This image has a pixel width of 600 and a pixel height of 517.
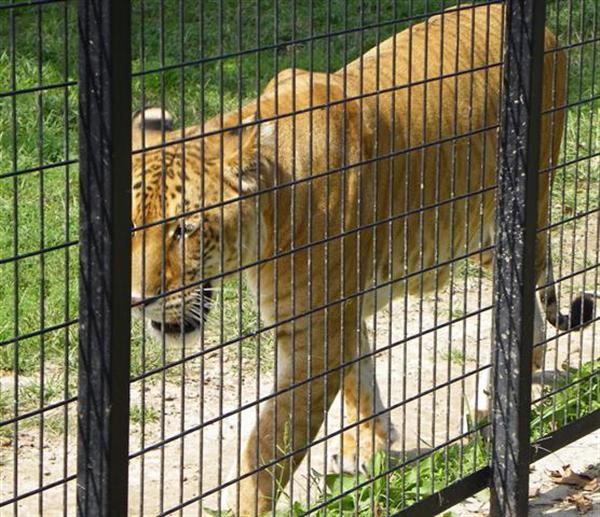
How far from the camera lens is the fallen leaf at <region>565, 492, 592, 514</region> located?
475cm

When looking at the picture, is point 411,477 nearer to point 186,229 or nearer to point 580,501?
point 580,501

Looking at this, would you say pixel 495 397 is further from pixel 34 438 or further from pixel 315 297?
pixel 34 438

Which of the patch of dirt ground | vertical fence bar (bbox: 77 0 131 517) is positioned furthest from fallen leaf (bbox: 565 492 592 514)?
vertical fence bar (bbox: 77 0 131 517)

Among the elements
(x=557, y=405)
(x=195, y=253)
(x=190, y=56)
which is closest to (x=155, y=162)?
(x=195, y=253)

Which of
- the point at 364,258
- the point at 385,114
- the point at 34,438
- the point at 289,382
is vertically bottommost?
the point at 34,438

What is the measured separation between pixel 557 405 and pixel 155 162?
5.92 feet

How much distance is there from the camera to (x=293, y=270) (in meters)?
Answer: 3.72

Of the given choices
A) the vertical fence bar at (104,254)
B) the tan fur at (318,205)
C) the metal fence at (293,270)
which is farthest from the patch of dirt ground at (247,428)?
the vertical fence bar at (104,254)

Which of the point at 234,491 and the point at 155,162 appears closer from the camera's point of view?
the point at 155,162

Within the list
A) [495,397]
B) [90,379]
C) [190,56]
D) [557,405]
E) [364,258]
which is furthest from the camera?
[190,56]

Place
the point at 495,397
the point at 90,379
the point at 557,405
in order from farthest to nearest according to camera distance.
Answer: the point at 557,405 < the point at 495,397 < the point at 90,379

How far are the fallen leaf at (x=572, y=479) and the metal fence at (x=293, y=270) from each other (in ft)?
0.52

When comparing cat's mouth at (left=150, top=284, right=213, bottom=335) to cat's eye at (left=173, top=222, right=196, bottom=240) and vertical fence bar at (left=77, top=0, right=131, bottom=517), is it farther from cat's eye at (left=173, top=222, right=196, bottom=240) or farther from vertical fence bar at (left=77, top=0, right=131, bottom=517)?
vertical fence bar at (left=77, top=0, right=131, bottom=517)

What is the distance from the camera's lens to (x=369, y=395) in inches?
220
